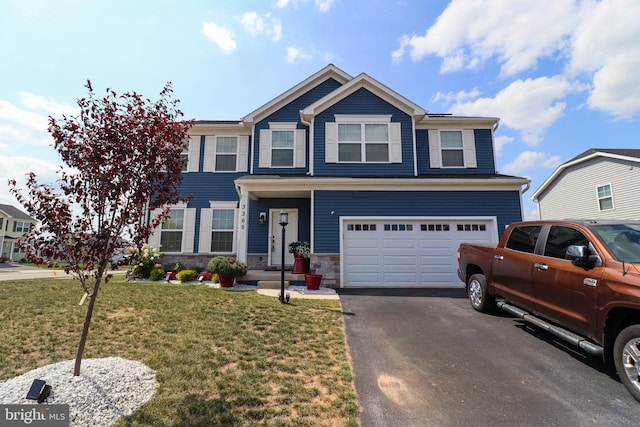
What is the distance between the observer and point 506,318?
6.02 metres

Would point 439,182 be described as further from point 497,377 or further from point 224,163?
point 224,163

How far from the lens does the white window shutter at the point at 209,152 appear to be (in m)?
13.2

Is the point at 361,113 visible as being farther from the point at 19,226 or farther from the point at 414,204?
the point at 19,226

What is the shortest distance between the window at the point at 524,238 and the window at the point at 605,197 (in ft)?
51.6

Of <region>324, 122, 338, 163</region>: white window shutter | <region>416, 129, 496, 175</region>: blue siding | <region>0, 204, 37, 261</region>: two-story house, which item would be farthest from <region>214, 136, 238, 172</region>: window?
<region>0, 204, 37, 261</region>: two-story house

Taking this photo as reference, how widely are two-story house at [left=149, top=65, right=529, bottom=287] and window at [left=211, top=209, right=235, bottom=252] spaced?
45mm

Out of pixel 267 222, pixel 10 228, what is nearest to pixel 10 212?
pixel 10 228

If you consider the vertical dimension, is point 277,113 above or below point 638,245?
above

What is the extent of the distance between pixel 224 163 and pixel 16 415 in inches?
450

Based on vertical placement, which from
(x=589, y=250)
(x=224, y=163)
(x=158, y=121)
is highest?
(x=224, y=163)

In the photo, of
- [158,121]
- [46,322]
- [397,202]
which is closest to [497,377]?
[158,121]

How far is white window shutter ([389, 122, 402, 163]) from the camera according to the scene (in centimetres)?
1153

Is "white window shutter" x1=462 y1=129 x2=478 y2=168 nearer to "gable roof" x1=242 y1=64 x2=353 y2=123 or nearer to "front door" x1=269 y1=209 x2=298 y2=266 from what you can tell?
"gable roof" x1=242 y1=64 x2=353 y2=123

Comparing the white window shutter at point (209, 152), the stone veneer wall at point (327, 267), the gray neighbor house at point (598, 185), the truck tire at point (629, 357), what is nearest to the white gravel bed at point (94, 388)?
the truck tire at point (629, 357)
